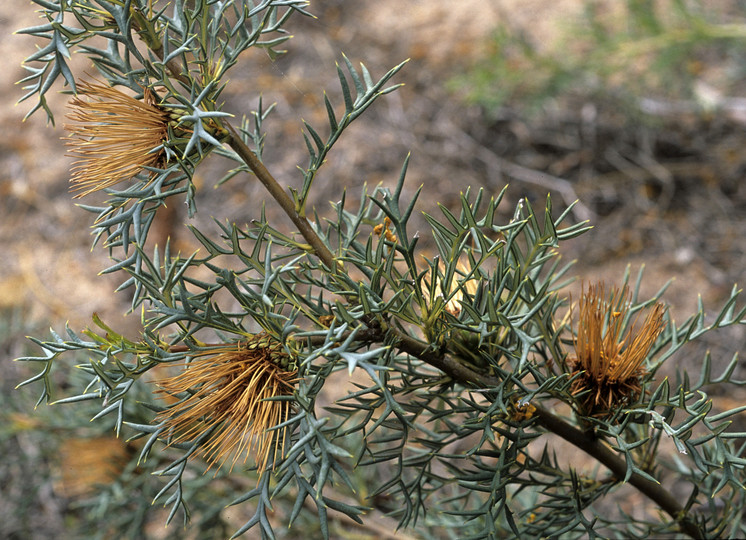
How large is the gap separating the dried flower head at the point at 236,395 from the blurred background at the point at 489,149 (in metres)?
0.85

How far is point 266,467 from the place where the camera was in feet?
1.54

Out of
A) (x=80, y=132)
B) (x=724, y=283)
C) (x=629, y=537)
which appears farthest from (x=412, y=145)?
(x=80, y=132)

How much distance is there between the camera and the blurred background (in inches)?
64.8

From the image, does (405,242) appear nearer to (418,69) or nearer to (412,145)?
(412,145)

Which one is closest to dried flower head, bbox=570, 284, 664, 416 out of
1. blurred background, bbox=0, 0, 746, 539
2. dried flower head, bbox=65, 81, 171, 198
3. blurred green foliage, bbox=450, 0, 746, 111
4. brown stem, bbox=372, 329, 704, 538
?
brown stem, bbox=372, 329, 704, 538

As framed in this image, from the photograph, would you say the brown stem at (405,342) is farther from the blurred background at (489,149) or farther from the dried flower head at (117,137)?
the blurred background at (489,149)

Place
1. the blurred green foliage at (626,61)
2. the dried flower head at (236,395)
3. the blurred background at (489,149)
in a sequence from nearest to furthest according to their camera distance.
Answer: the dried flower head at (236,395)
the blurred background at (489,149)
the blurred green foliage at (626,61)

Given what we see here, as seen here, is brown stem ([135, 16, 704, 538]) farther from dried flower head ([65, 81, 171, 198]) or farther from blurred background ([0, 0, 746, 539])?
blurred background ([0, 0, 746, 539])

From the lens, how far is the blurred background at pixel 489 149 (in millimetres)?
1646

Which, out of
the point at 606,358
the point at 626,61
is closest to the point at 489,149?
the point at 626,61

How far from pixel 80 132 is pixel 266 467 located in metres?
0.27

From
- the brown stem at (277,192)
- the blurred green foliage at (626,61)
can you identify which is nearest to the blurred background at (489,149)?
the blurred green foliage at (626,61)

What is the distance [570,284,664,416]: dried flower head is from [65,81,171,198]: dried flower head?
363mm

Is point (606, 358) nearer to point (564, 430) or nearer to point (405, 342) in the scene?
point (564, 430)
